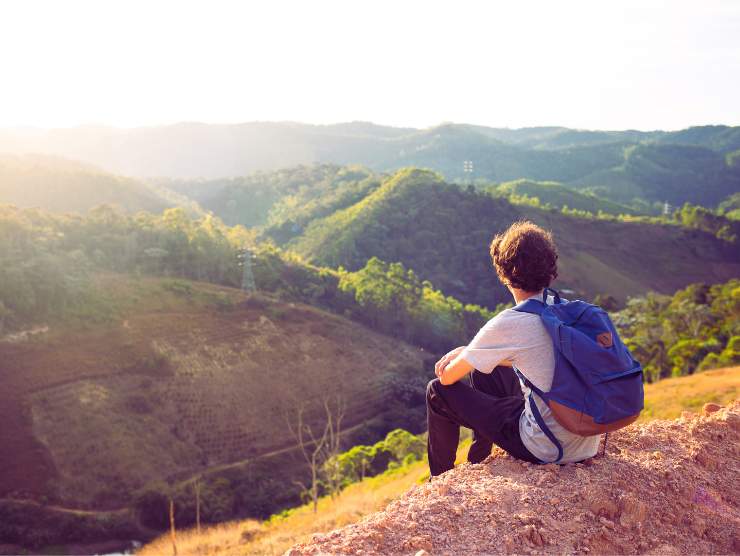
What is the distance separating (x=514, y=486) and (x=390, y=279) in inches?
1569

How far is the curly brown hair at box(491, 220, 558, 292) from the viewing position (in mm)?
2738

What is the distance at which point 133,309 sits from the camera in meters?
31.5

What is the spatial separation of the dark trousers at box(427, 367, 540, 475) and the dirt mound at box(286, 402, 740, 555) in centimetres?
11

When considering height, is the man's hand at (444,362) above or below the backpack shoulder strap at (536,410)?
above

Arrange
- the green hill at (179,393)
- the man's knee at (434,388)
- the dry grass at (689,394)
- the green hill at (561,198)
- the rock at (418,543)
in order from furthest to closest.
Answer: the green hill at (561,198)
the green hill at (179,393)
the dry grass at (689,394)
the man's knee at (434,388)
the rock at (418,543)

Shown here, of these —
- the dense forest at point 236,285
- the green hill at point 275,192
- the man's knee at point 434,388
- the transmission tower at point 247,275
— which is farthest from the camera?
the green hill at point 275,192

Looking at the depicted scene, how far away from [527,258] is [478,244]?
57489 mm

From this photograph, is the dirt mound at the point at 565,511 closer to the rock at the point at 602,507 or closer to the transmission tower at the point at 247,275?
the rock at the point at 602,507

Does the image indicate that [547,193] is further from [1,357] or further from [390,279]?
[1,357]

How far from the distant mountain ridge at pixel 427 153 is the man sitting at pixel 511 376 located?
389ft

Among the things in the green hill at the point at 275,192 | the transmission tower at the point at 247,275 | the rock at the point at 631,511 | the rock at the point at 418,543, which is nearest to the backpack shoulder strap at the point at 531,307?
the rock at the point at 631,511

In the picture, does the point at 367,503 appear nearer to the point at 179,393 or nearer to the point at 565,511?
the point at 565,511

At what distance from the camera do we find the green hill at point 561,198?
85.7 m

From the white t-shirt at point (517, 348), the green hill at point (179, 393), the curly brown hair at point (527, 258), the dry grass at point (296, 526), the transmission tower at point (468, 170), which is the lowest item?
the green hill at point (179, 393)
